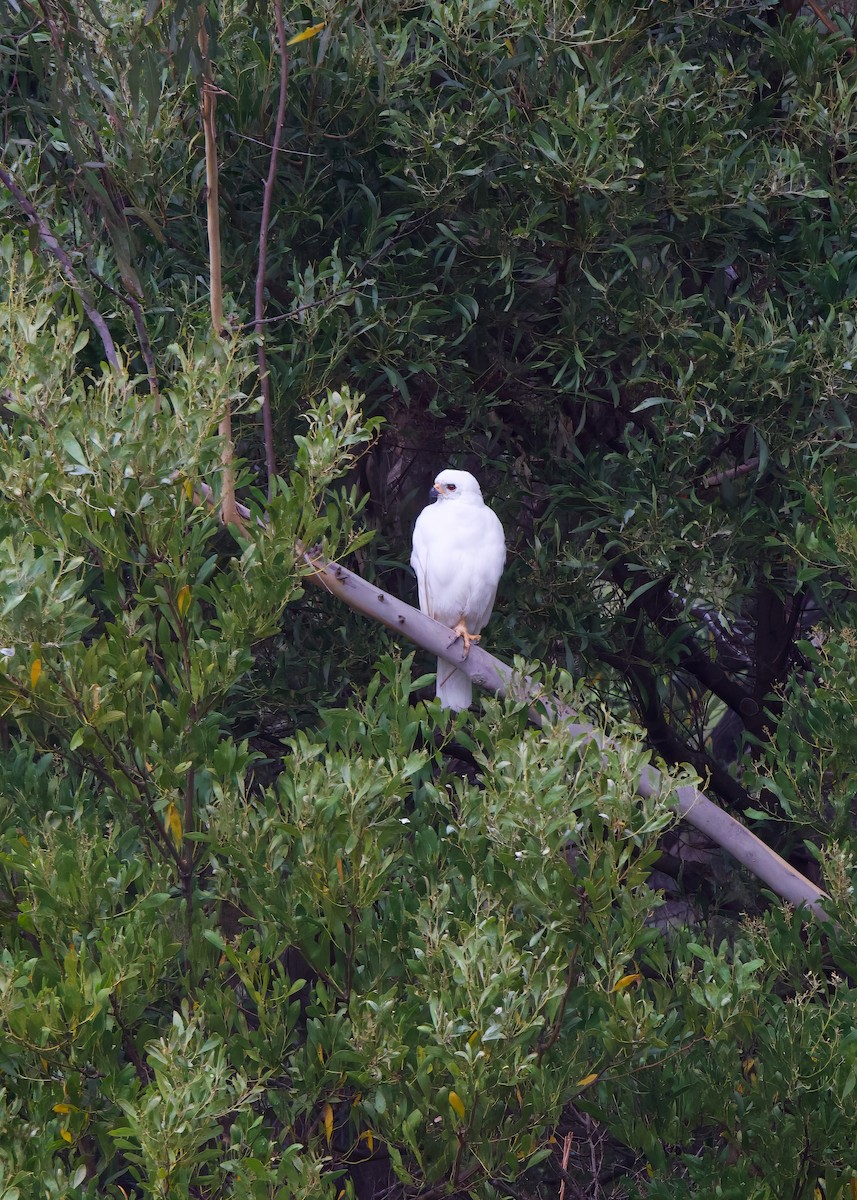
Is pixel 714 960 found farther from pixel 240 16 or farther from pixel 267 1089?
pixel 240 16

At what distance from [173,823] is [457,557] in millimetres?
1555

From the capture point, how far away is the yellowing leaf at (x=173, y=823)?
273 centimetres

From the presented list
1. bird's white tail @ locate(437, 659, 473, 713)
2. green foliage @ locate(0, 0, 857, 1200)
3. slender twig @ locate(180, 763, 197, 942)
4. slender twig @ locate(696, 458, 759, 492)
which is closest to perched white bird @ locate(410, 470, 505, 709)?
bird's white tail @ locate(437, 659, 473, 713)

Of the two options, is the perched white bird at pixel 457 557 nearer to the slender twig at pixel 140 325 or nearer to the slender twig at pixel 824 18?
the slender twig at pixel 140 325

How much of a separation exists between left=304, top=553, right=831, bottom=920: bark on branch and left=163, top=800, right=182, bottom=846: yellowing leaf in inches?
22.1

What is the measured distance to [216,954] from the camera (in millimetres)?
2783

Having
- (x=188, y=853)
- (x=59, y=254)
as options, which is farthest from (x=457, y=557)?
(x=188, y=853)

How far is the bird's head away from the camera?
419 centimetres

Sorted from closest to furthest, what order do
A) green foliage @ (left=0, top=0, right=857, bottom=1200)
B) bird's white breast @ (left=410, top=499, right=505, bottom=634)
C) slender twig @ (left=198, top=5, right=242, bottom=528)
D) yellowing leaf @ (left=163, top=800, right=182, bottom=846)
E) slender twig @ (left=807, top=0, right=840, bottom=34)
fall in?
green foliage @ (left=0, top=0, right=857, bottom=1200) < yellowing leaf @ (left=163, top=800, right=182, bottom=846) < slender twig @ (left=198, top=5, right=242, bottom=528) < slender twig @ (left=807, top=0, right=840, bottom=34) < bird's white breast @ (left=410, top=499, right=505, bottom=634)

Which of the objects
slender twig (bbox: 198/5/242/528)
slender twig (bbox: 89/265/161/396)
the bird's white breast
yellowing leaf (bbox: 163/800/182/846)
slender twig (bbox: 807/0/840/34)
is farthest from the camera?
the bird's white breast

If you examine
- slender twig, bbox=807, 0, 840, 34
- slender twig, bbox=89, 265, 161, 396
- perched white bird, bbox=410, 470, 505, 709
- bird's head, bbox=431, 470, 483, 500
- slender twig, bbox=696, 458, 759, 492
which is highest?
slender twig, bbox=807, 0, 840, 34

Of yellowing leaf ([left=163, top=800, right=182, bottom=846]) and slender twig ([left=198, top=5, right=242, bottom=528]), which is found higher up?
slender twig ([left=198, top=5, right=242, bottom=528])

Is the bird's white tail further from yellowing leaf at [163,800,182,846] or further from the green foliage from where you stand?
yellowing leaf at [163,800,182,846]

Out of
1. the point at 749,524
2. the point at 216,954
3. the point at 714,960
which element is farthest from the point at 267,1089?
the point at 749,524
